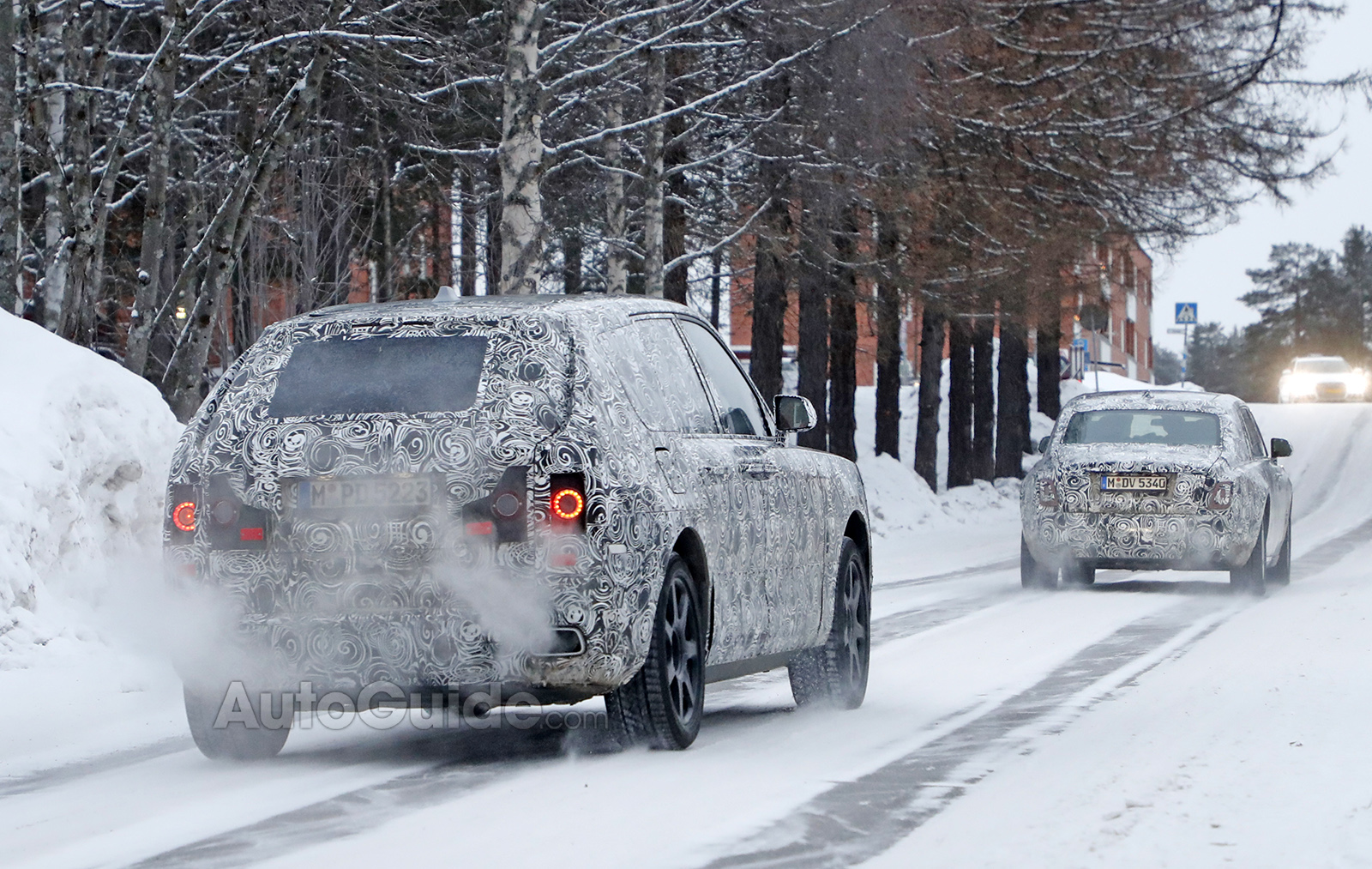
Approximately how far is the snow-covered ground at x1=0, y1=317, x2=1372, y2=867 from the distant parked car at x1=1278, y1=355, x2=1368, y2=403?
6066 cm

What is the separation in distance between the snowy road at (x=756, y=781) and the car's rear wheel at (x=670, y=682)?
104 mm

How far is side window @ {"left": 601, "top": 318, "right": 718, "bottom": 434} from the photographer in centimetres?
758

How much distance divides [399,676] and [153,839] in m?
Answer: 1.22

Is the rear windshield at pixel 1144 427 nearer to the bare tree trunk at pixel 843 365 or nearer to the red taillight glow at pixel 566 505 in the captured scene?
the bare tree trunk at pixel 843 365

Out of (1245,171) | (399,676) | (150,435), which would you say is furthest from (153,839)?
(1245,171)

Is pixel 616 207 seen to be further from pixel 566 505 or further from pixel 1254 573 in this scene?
pixel 566 505

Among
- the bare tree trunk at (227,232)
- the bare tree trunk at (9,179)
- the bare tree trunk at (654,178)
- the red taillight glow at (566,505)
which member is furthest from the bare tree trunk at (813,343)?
the red taillight glow at (566,505)

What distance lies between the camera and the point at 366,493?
6992 millimetres

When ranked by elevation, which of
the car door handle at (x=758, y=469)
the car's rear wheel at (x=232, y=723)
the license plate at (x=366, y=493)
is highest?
the car door handle at (x=758, y=469)

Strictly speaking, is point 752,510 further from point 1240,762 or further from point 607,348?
point 1240,762

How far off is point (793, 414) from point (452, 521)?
2406 millimetres

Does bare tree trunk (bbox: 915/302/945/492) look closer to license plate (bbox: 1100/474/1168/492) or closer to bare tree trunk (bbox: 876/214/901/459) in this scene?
bare tree trunk (bbox: 876/214/901/459)

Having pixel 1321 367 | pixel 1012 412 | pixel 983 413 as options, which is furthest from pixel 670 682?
pixel 1321 367

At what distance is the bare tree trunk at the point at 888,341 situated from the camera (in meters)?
26.8
